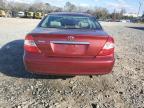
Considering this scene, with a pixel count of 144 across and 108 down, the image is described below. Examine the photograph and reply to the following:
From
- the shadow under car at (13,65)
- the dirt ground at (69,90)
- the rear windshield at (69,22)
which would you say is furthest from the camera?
the shadow under car at (13,65)

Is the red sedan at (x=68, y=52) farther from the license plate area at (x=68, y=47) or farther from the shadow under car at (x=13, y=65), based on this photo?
the shadow under car at (x=13, y=65)

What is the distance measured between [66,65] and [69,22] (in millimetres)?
1547

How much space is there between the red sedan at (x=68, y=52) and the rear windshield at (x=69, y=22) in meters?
0.79

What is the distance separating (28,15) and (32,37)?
6950 cm

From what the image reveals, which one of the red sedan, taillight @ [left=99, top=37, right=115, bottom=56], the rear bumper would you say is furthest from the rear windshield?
the rear bumper

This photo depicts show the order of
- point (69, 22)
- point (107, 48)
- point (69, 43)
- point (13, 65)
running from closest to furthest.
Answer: point (69, 43) → point (107, 48) → point (69, 22) → point (13, 65)

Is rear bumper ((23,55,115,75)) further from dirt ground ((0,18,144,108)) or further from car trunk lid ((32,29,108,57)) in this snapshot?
dirt ground ((0,18,144,108))

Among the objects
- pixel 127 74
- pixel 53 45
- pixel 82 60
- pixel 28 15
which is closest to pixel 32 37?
pixel 53 45

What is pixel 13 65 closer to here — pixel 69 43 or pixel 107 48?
pixel 69 43

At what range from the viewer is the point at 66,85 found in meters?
5.99

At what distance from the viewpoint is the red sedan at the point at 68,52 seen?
5383 millimetres

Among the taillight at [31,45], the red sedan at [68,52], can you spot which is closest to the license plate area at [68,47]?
the red sedan at [68,52]

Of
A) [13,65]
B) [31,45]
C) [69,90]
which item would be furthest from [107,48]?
[13,65]

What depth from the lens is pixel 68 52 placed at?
5402 millimetres
